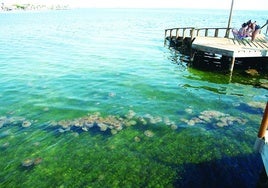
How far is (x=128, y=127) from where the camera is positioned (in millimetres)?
10367

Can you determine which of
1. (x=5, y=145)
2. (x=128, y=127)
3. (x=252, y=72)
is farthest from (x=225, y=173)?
(x=252, y=72)

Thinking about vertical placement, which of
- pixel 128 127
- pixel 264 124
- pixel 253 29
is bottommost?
pixel 128 127

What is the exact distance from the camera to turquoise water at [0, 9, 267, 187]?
7.69 m

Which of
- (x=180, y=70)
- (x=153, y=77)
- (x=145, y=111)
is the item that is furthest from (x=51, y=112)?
(x=180, y=70)

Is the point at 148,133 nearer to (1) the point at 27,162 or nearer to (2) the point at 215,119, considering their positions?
(2) the point at 215,119

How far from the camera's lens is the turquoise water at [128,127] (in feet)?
25.2

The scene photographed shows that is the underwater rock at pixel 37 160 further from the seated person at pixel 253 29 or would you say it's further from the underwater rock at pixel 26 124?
the seated person at pixel 253 29

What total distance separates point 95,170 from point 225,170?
4.08m

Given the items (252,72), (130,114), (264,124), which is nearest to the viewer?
(264,124)

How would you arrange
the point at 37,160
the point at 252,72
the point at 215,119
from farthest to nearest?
the point at 252,72 < the point at 215,119 < the point at 37,160

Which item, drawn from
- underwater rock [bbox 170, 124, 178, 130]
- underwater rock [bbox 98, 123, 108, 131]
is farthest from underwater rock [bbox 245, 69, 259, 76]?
underwater rock [bbox 98, 123, 108, 131]

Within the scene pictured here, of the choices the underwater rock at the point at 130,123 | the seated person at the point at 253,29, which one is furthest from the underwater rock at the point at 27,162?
the seated person at the point at 253,29

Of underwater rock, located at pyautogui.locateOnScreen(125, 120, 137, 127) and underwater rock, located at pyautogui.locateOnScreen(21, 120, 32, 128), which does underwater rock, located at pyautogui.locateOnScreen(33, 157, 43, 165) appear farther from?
underwater rock, located at pyautogui.locateOnScreen(125, 120, 137, 127)

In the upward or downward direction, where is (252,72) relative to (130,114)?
downward
